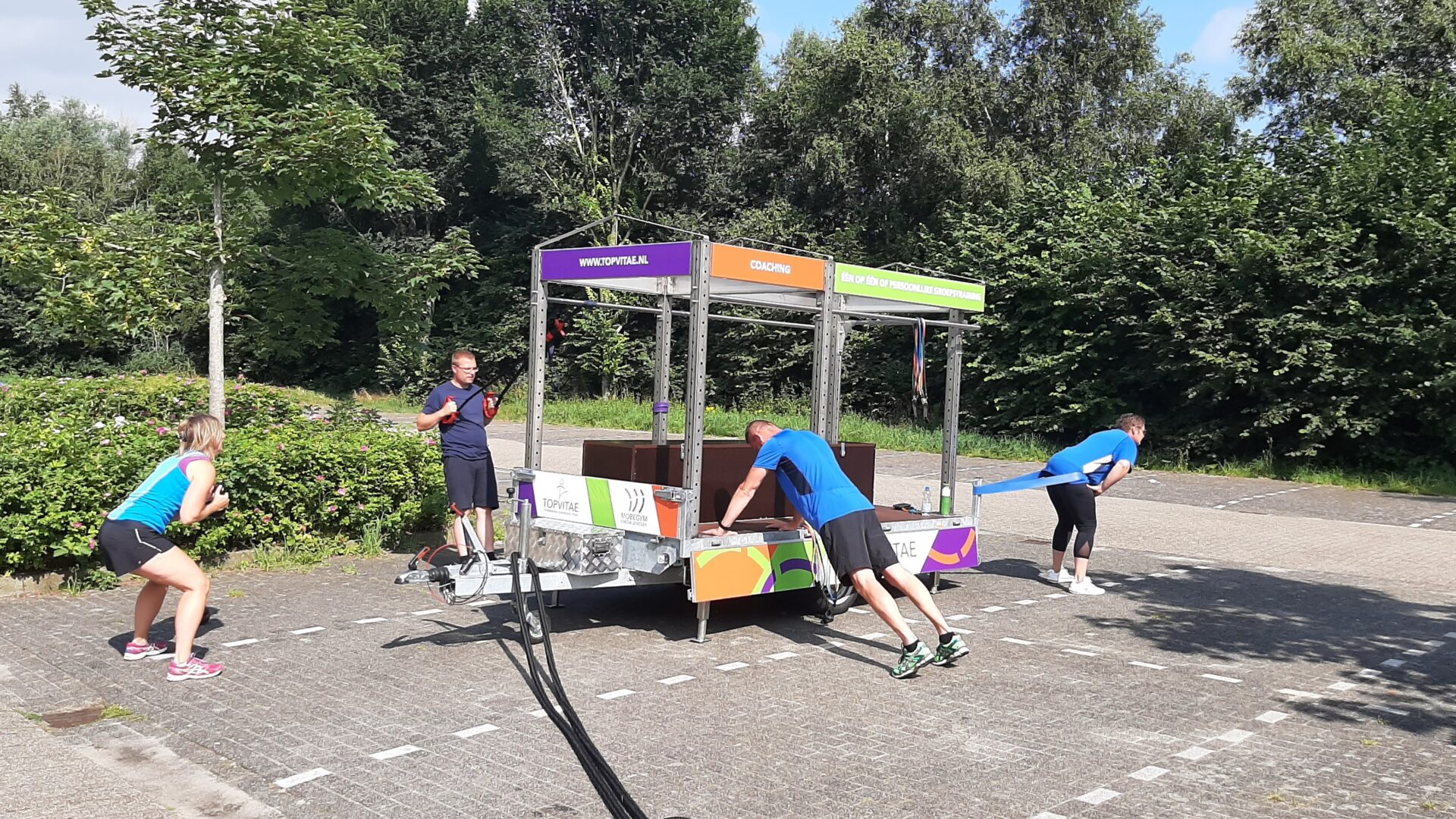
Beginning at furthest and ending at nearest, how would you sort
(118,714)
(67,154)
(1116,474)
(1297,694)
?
(67,154) → (1116,474) → (1297,694) → (118,714)

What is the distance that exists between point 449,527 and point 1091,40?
91.0ft

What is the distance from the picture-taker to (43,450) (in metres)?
8.37

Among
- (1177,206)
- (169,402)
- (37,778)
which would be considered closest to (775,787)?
(37,778)

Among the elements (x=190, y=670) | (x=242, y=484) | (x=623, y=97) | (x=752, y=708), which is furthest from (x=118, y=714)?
(x=623, y=97)

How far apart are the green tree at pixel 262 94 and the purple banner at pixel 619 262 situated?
3172 millimetres

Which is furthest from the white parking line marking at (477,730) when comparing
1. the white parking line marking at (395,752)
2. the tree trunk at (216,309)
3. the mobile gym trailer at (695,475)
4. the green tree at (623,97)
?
the green tree at (623,97)

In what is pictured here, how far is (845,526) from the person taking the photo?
6949 mm

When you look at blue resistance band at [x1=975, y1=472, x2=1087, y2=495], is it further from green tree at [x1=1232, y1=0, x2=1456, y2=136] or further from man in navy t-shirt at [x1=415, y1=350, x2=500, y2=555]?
Result: green tree at [x1=1232, y1=0, x2=1456, y2=136]

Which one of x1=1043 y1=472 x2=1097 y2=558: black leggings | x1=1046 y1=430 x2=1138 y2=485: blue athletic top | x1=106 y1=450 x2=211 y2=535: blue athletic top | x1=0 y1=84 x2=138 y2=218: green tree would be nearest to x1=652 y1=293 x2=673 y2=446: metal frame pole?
x1=1046 y1=430 x2=1138 y2=485: blue athletic top

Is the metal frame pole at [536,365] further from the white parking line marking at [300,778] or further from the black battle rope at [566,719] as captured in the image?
the white parking line marking at [300,778]

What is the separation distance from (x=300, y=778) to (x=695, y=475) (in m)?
3.21

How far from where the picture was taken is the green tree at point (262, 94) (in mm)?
10312

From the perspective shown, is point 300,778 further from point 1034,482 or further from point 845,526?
point 1034,482

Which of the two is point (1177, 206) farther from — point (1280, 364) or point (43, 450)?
point (43, 450)
